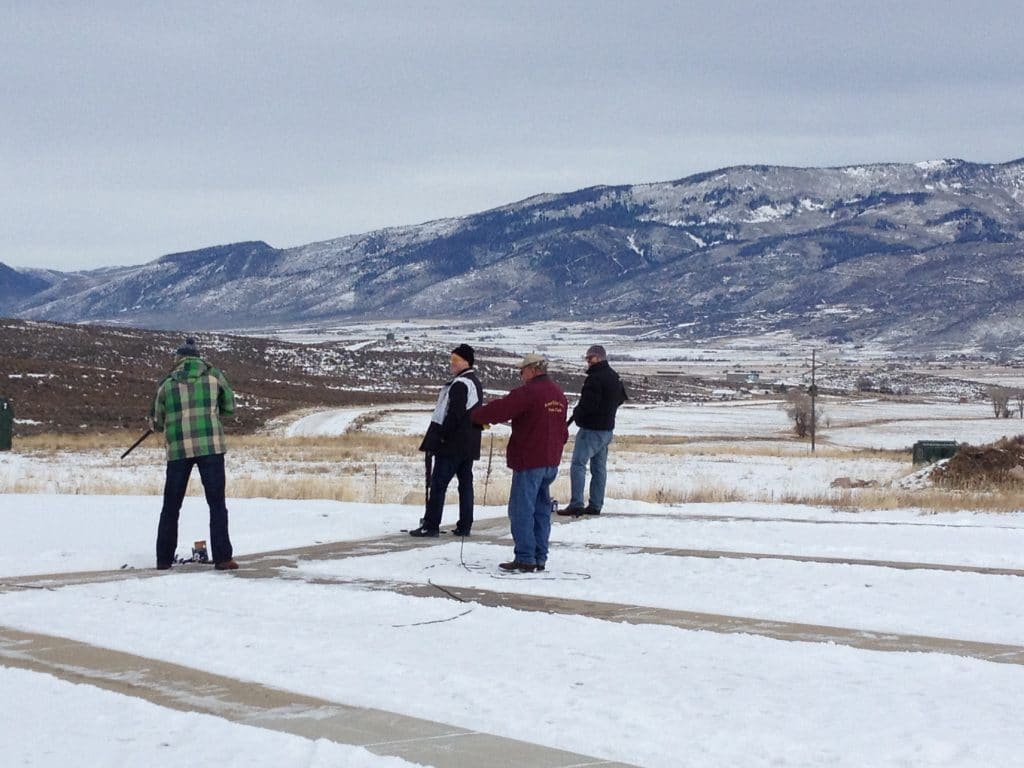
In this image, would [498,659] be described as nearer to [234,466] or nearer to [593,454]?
[593,454]

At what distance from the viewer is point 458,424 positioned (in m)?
13.2

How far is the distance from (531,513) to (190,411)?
9.66 ft

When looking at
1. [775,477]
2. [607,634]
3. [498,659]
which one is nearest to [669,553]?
[607,634]

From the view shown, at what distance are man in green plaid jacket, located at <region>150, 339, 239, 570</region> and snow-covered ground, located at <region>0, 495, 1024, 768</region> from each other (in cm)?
42

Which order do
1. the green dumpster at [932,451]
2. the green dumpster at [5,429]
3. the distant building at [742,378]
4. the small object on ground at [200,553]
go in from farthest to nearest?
the distant building at [742,378] < the green dumpster at [932,451] < the green dumpster at [5,429] < the small object on ground at [200,553]

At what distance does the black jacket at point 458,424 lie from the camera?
13.1 meters

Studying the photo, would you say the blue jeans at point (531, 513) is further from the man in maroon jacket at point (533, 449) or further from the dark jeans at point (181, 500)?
the dark jeans at point (181, 500)

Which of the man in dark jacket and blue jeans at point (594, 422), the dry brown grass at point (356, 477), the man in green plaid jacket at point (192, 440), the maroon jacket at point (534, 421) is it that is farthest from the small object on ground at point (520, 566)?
the dry brown grass at point (356, 477)

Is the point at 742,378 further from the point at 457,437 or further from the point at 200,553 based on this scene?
the point at 200,553

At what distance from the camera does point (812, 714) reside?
6.45 meters

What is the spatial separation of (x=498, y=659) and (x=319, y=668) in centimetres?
98

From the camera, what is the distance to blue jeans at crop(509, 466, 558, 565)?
1130 centimetres

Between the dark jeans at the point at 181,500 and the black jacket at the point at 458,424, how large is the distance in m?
2.28

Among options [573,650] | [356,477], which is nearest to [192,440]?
[573,650]
